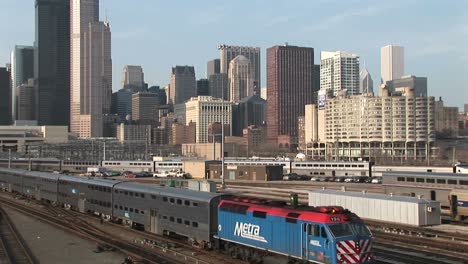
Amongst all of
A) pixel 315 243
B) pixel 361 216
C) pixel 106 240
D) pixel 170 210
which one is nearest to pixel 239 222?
pixel 315 243

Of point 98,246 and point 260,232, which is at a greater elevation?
point 260,232

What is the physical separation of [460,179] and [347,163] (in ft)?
223

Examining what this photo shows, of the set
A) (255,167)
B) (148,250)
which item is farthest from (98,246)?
(255,167)

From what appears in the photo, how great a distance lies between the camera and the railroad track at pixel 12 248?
34156 millimetres

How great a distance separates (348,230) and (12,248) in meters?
25.1

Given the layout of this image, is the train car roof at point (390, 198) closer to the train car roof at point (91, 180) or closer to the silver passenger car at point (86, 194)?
the train car roof at point (91, 180)

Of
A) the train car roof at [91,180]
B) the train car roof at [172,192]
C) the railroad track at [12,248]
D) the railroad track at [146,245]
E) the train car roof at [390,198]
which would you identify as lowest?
the railroad track at [12,248]

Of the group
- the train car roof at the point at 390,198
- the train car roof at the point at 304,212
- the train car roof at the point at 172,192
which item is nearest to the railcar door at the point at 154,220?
the train car roof at the point at 172,192

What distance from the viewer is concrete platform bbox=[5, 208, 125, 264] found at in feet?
111

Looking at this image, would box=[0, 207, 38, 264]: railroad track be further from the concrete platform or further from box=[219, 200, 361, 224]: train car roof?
box=[219, 200, 361, 224]: train car roof

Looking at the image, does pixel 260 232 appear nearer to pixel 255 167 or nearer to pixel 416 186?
pixel 416 186

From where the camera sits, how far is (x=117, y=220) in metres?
48.7

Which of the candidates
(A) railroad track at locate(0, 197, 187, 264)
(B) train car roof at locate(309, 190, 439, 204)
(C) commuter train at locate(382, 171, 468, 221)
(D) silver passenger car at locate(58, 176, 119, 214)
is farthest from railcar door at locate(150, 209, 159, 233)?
(C) commuter train at locate(382, 171, 468, 221)

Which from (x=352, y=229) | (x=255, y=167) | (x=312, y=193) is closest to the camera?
(x=352, y=229)
